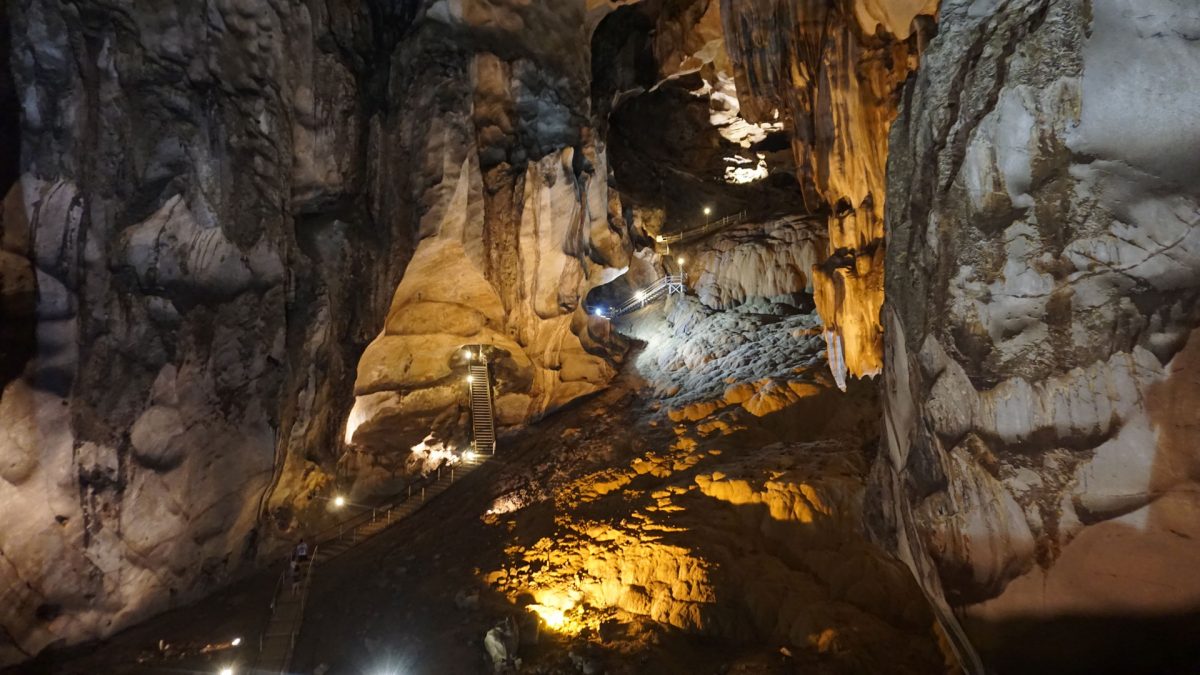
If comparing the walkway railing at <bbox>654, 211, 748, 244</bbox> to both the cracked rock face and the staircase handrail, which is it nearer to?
the staircase handrail

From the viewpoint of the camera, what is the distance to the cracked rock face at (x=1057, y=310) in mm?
3734

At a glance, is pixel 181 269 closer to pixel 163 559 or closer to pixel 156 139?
pixel 156 139

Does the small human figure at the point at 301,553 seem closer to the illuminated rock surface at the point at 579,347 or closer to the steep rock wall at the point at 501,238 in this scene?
the illuminated rock surface at the point at 579,347

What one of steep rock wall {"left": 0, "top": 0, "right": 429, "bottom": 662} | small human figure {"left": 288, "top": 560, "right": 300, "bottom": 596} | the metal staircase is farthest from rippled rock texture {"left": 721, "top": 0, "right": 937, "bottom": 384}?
small human figure {"left": 288, "top": 560, "right": 300, "bottom": 596}

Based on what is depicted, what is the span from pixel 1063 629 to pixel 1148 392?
5.78ft

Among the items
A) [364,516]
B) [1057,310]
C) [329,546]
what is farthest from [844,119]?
[329,546]

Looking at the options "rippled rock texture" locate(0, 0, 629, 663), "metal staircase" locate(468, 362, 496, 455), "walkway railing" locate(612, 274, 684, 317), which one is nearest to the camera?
"rippled rock texture" locate(0, 0, 629, 663)

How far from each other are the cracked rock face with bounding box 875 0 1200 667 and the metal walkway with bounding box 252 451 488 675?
9832mm

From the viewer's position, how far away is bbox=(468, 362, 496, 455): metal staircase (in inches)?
675

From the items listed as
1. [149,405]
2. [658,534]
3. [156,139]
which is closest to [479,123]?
[156,139]

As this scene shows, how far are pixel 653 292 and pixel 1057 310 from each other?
20.3 m

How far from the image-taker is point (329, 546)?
13.6 meters

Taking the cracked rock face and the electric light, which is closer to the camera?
the cracked rock face

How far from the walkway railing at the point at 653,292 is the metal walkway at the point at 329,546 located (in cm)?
1016
